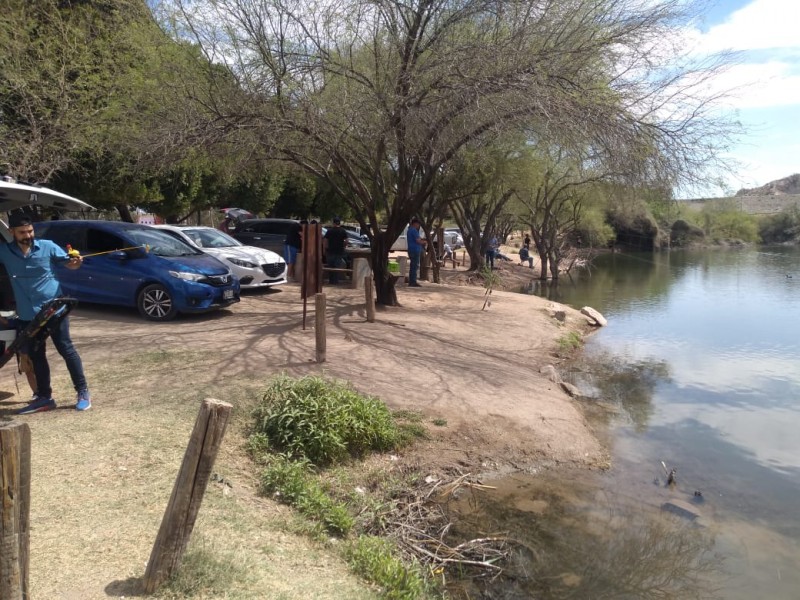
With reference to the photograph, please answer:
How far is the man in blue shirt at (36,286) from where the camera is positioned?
5504 mm

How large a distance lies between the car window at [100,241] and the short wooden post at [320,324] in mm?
4641

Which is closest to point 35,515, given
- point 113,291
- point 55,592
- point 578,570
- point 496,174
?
point 55,592

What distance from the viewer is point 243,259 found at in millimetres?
14031

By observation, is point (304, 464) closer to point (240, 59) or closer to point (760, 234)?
point (240, 59)

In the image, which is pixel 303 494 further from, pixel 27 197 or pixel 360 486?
pixel 27 197

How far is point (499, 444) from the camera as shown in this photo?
7.05 m

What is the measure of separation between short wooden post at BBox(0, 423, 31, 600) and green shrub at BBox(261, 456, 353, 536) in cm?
222

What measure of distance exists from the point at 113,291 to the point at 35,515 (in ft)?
24.6

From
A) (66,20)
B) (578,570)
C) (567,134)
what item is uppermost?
(66,20)

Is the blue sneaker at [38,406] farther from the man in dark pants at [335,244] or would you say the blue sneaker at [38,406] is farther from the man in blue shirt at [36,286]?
the man in dark pants at [335,244]

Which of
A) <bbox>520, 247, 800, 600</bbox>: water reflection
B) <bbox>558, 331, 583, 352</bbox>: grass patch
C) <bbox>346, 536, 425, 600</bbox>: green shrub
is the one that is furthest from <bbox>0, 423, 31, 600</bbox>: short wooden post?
<bbox>558, 331, 583, 352</bbox>: grass patch

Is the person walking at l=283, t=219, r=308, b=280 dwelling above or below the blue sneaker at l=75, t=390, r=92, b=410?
above

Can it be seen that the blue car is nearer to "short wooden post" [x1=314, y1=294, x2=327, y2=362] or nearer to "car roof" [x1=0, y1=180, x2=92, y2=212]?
"short wooden post" [x1=314, y1=294, x2=327, y2=362]

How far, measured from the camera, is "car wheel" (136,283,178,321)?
34.6ft
